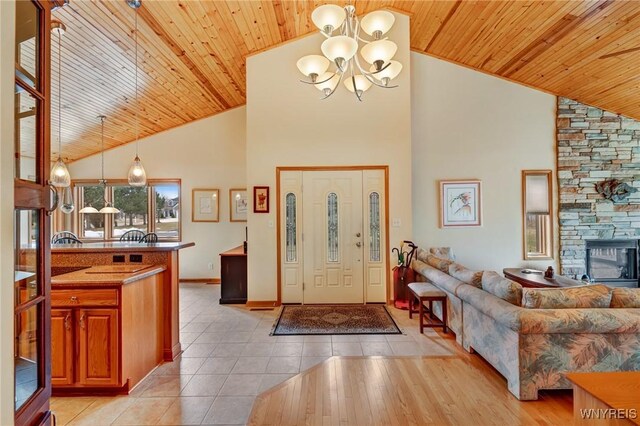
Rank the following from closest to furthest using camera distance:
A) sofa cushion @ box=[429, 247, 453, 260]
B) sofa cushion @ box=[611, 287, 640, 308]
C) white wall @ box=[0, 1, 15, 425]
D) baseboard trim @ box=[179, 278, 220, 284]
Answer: white wall @ box=[0, 1, 15, 425] → sofa cushion @ box=[611, 287, 640, 308] → sofa cushion @ box=[429, 247, 453, 260] → baseboard trim @ box=[179, 278, 220, 284]

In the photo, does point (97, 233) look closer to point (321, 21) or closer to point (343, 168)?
point (343, 168)

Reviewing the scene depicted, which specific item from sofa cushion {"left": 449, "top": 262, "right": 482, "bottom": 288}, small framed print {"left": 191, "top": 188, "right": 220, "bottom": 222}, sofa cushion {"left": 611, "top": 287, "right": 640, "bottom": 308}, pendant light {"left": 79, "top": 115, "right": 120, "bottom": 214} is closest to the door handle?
sofa cushion {"left": 449, "top": 262, "right": 482, "bottom": 288}

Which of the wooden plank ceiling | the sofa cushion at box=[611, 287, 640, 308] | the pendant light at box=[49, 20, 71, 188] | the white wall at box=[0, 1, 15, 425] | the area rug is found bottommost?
the area rug

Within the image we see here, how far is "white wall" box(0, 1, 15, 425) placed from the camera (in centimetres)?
87

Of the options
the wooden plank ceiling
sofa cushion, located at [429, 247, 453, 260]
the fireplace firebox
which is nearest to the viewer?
the wooden plank ceiling

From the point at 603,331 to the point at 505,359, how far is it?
688mm

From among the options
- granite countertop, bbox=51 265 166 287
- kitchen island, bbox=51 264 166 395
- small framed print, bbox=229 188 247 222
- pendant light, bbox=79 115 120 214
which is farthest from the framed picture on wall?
pendant light, bbox=79 115 120 214

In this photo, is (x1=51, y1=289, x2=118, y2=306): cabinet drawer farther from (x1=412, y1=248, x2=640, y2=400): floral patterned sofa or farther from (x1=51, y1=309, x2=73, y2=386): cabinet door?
(x1=412, y1=248, x2=640, y2=400): floral patterned sofa

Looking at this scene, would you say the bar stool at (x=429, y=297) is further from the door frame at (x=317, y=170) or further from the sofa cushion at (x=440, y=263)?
the door frame at (x=317, y=170)

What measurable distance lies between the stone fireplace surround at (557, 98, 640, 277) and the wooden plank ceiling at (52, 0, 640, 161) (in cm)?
31

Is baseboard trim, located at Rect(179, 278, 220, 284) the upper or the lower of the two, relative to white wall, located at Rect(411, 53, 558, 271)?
lower

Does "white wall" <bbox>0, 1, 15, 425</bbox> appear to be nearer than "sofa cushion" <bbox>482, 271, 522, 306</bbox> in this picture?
Yes

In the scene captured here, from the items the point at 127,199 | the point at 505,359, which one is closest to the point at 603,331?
the point at 505,359

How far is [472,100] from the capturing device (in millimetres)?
5582
